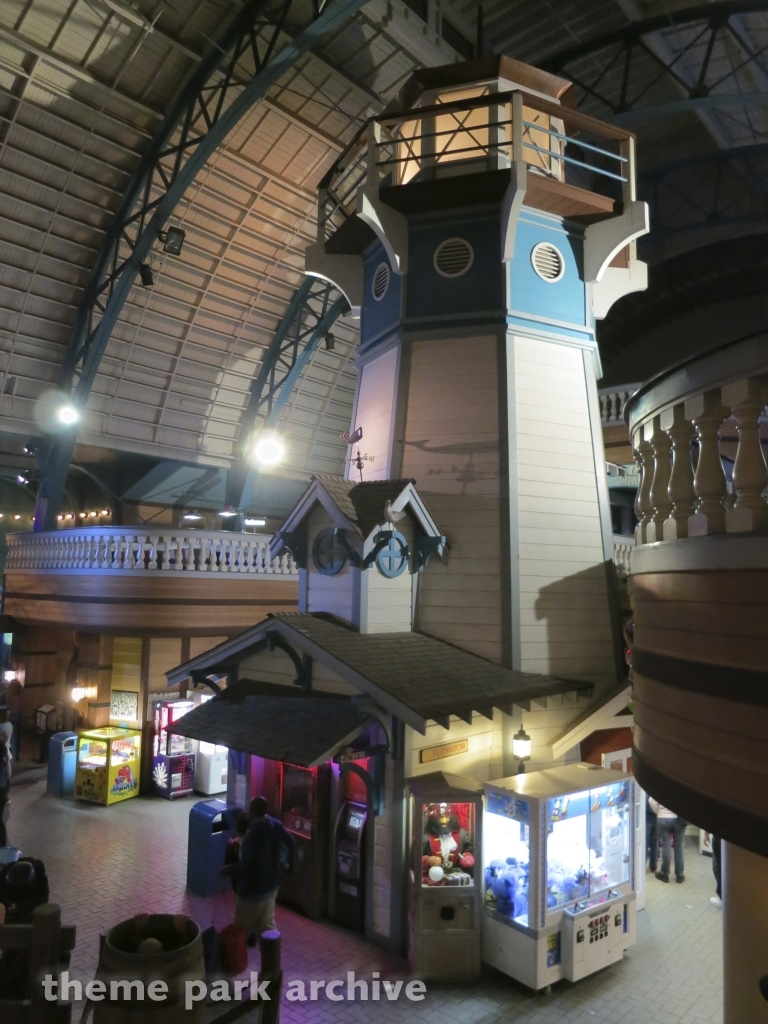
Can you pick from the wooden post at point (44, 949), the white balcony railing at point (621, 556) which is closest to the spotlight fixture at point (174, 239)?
the white balcony railing at point (621, 556)

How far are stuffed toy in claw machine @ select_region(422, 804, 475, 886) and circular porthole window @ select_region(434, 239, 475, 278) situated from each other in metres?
7.91

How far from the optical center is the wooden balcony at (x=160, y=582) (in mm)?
14406

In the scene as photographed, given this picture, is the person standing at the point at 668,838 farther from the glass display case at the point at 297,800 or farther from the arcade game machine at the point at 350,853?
the glass display case at the point at 297,800

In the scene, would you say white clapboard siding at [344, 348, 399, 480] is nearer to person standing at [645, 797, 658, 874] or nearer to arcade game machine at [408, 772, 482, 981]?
arcade game machine at [408, 772, 482, 981]

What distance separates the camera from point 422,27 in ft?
52.0

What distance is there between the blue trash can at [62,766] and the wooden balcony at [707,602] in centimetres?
1352

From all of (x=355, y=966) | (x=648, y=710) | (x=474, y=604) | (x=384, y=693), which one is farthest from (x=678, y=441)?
(x=355, y=966)

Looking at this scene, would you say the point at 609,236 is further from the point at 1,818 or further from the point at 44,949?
the point at 1,818

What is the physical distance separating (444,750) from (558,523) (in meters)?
3.79

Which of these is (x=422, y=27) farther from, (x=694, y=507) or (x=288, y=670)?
(x=694, y=507)

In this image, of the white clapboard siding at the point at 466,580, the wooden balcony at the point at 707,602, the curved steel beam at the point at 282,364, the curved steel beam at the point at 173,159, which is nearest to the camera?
the wooden balcony at the point at 707,602

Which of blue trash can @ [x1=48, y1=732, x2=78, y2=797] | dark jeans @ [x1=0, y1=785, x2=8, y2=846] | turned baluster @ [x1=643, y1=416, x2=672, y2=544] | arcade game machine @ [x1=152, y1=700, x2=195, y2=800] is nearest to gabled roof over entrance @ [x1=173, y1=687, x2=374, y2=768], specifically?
dark jeans @ [x1=0, y1=785, x2=8, y2=846]

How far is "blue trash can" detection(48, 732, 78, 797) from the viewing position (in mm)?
14453

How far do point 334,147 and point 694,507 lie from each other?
16884 mm
